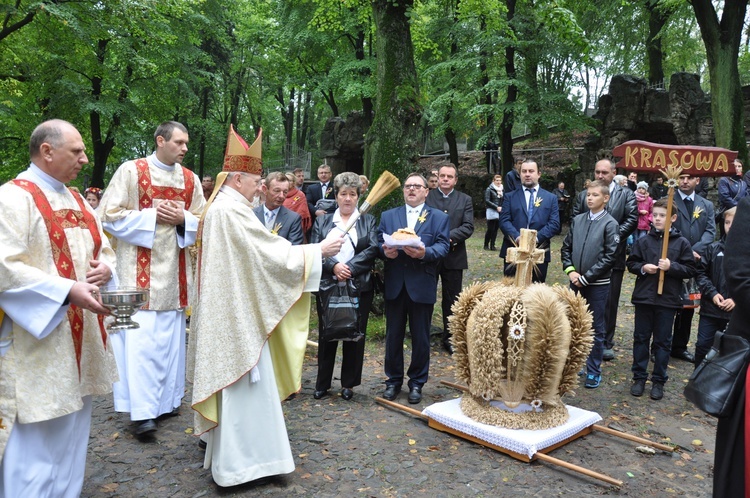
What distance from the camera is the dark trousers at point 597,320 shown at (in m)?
6.12

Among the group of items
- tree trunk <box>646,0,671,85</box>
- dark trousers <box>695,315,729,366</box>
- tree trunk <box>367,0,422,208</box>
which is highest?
tree trunk <box>646,0,671,85</box>

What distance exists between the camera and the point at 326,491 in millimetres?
3838

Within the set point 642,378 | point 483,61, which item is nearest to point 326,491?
point 642,378

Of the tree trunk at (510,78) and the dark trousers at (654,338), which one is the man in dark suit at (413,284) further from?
the tree trunk at (510,78)

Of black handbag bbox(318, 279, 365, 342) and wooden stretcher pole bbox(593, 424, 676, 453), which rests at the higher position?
black handbag bbox(318, 279, 365, 342)

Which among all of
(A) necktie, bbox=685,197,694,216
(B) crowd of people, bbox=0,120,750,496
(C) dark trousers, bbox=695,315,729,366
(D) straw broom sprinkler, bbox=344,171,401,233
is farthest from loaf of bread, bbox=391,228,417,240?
(A) necktie, bbox=685,197,694,216

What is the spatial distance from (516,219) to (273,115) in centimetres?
3173

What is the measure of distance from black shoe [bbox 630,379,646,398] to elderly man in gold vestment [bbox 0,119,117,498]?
4.85 m

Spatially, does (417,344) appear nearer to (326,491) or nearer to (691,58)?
(326,491)

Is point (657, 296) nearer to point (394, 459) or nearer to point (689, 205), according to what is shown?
point (689, 205)

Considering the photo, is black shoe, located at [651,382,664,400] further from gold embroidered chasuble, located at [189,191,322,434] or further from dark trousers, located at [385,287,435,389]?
gold embroidered chasuble, located at [189,191,322,434]

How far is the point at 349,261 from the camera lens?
5496 millimetres

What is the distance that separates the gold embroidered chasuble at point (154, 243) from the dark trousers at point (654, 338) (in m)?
4.44

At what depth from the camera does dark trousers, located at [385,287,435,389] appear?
217 inches
